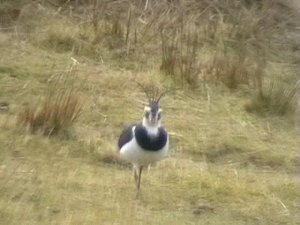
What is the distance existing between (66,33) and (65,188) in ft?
11.3

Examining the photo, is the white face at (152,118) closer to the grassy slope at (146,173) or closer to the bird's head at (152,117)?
the bird's head at (152,117)

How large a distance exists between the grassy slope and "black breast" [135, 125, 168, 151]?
353mm

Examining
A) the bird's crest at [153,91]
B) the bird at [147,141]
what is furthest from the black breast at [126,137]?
the bird's crest at [153,91]

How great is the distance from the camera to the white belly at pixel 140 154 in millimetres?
4816

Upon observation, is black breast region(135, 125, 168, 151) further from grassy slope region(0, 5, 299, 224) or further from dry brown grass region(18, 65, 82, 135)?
dry brown grass region(18, 65, 82, 135)

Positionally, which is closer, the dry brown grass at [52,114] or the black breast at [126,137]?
the black breast at [126,137]

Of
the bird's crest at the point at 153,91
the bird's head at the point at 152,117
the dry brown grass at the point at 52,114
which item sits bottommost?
the bird's crest at the point at 153,91

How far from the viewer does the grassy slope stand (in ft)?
15.9

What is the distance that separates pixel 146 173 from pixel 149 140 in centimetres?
70

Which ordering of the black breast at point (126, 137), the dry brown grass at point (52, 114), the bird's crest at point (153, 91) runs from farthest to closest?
1. the bird's crest at point (153, 91)
2. the dry brown grass at point (52, 114)
3. the black breast at point (126, 137)

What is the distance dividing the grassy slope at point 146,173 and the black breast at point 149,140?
0.35 metres

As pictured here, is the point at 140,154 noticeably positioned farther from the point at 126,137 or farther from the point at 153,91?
the point at 153,91

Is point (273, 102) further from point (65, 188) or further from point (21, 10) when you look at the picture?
point (21, 10)

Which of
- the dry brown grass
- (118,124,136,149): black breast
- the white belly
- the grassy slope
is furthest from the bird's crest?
the white belly
